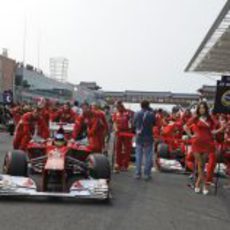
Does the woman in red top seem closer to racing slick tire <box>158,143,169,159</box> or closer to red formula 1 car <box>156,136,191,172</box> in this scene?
red formula 1 car <box>156,136,191,172</box>

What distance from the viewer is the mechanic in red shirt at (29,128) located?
13586 millimetres

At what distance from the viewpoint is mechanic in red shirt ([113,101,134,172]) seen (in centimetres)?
1641

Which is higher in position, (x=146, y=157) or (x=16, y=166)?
(x=16, y=166)

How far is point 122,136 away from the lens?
1650cm

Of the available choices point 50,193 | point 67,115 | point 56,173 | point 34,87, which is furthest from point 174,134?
point 34,87

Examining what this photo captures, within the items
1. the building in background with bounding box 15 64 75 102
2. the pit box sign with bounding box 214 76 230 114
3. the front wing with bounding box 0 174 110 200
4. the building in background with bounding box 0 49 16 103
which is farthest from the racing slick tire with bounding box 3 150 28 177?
the building in background with bounding box 15 64 75 102

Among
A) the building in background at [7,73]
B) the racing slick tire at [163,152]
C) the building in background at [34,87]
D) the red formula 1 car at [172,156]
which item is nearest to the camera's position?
the red formula 1 car at [172,156]

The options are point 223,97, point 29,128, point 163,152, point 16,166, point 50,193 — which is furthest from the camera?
point 163,152

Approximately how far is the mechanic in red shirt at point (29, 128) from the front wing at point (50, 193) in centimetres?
319

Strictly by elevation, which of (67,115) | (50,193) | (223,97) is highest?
(223,97)

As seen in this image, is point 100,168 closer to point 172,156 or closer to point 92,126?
point 92,126

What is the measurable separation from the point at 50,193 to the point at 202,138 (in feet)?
11.0

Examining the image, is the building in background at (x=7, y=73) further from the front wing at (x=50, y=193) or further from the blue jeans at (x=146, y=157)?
the front wing at (x=50, y=193)

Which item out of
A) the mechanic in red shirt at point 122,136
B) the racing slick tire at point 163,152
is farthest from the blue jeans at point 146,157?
the racing slick tire at point 163,152
